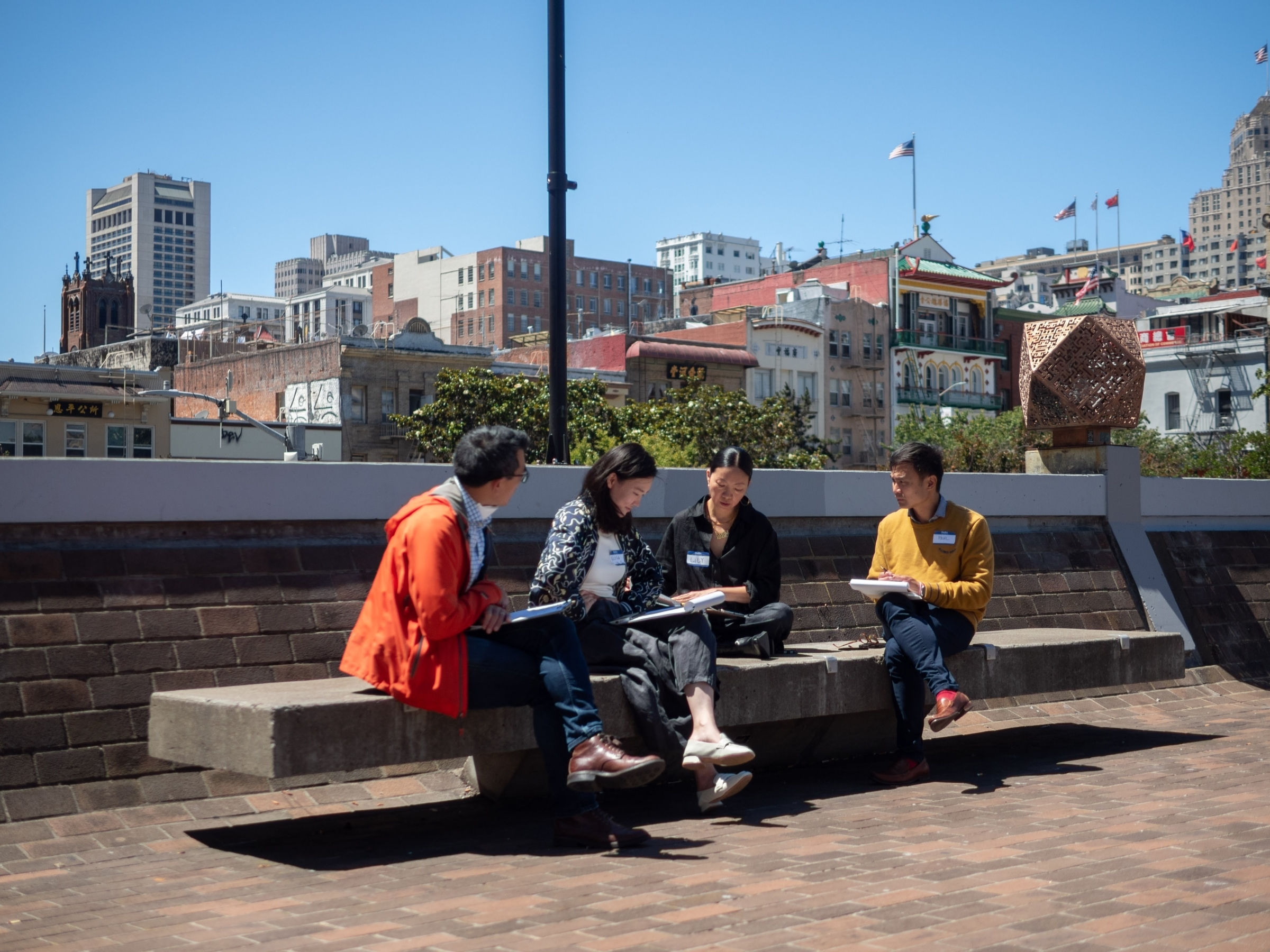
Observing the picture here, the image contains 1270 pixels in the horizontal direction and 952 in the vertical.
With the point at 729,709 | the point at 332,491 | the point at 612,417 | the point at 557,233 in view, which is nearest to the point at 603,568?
the point at 729,709

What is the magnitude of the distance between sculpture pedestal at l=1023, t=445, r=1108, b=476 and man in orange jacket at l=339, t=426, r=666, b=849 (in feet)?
A: 21.2

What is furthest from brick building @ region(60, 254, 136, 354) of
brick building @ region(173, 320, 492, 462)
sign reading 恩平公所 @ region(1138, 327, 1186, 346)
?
sign reading 恩平公所 @ region(1138, 327, 1186, 346)

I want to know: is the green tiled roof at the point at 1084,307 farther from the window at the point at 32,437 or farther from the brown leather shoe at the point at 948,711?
the brown leather shoe at the point at 948,711

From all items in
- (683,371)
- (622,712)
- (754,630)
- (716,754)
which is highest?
(683,371)

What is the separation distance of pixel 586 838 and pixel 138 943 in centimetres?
178

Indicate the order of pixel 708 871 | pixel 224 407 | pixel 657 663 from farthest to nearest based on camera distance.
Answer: pixel 224 407, pixel 657 663, pixel 708 871

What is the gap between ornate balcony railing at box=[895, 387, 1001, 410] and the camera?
7962 centimetres

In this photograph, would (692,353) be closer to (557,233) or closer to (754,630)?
(557,233)

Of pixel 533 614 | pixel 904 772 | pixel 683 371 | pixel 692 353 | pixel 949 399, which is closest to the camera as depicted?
pixel 533 614

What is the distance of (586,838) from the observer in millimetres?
5344

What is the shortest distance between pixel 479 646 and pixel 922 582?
2.65 metres

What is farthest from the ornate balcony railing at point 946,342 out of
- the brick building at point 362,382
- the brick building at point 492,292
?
the brick building at point 492,292

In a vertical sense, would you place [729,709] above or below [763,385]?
below

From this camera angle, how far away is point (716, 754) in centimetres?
573
